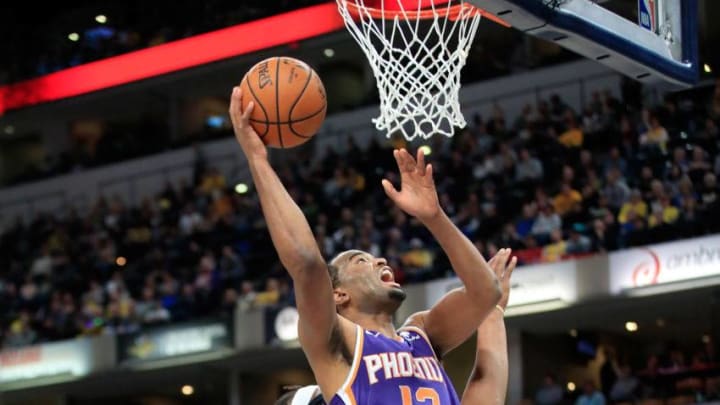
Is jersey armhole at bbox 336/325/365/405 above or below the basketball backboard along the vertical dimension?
below

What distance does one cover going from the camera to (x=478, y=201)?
55.5ft

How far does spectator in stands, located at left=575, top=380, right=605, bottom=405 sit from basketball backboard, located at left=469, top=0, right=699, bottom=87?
295 inches

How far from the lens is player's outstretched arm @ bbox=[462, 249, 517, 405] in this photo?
5211mm

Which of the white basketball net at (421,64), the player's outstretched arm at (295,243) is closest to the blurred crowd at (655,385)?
the white basketball net at (421,64)

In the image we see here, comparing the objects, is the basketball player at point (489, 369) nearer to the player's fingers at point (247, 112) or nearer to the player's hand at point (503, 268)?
the player's hand at point (503, 268)

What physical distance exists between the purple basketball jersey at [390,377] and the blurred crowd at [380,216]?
943cm

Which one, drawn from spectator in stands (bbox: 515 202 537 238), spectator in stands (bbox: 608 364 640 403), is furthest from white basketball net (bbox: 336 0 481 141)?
spectator in stands (bbox: 515 202 537 238)

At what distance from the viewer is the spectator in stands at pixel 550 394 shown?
14836 millimetres

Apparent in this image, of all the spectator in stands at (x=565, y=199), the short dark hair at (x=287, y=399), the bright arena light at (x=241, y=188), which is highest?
the bright arena light at (x=241, y=188)

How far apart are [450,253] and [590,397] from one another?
31.8 ft

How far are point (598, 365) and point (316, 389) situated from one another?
498 inches

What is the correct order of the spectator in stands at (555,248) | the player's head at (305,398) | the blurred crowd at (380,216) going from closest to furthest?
the player's head at (305,398), the spectator in stands at (555,248), the blurred crowd at (380,216)

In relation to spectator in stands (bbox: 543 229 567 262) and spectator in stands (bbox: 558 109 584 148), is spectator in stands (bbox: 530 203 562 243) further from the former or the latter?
spectator in stands (bbox: 558 109 584 148)

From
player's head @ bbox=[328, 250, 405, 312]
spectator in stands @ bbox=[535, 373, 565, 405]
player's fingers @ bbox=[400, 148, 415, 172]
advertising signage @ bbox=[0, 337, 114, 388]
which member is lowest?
spectator in stands @ bbox=[535, 373, 565, 405]
